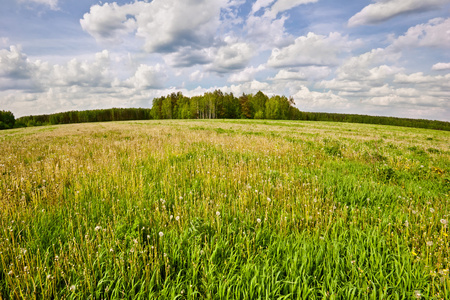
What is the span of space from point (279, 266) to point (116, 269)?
1924 mm

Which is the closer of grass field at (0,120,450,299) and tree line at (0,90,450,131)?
grass field at (0,120,450,299)

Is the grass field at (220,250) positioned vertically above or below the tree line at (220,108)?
below

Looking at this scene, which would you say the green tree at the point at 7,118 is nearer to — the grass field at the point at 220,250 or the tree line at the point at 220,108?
the tree line at the point at 220,108

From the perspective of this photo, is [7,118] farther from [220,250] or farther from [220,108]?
[220,250]

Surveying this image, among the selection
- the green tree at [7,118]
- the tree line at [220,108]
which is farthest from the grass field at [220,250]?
the green tree at [7,118]

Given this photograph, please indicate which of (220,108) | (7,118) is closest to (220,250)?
(220,108)

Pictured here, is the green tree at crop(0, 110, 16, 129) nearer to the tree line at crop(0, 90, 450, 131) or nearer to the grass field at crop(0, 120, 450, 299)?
the tree line at crop(0, 90, 450, 131)

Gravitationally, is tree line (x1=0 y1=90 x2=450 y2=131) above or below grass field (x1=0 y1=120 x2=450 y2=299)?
above

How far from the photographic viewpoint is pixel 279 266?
2.51 metres

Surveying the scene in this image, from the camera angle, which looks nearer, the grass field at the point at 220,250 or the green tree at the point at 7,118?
the grass field at the point at 220,250

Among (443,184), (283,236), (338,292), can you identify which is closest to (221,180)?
(283,236)

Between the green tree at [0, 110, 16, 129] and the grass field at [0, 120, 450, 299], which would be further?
the green tree at [0, 110, 16, 129]

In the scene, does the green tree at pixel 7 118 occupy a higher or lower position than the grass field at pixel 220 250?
higher

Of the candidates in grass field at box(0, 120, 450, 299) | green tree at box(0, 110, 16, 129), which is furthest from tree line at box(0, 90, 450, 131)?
grass field at box(0, 120, 450, 299)
